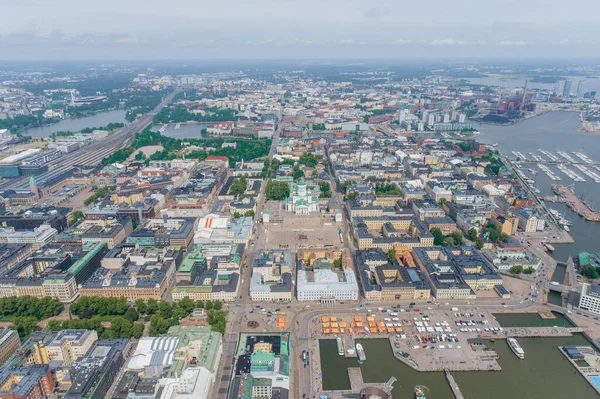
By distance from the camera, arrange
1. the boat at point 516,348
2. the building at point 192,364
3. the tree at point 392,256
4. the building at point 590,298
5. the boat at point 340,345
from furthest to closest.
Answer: the tree at point 392,256, the building at point 590,298, the boat at point 340,345, the boat at point 516,348, the building at point 192,364

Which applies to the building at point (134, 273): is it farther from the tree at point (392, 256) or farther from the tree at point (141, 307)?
the tree at point (392, 256)

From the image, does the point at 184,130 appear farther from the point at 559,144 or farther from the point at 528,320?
the point at 528,320

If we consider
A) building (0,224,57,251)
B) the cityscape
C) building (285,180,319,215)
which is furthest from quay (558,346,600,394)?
building (0,224,57,251)

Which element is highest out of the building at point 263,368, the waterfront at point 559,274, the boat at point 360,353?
the building at point 263,368

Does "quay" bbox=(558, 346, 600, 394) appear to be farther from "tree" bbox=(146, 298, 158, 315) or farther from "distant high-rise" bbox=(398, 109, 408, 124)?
"distant high-rise" bbox=(398, 109, 408, 124)

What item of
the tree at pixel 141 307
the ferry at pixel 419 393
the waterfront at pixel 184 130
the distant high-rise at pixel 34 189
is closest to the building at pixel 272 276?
the tree at pixel 141 307
